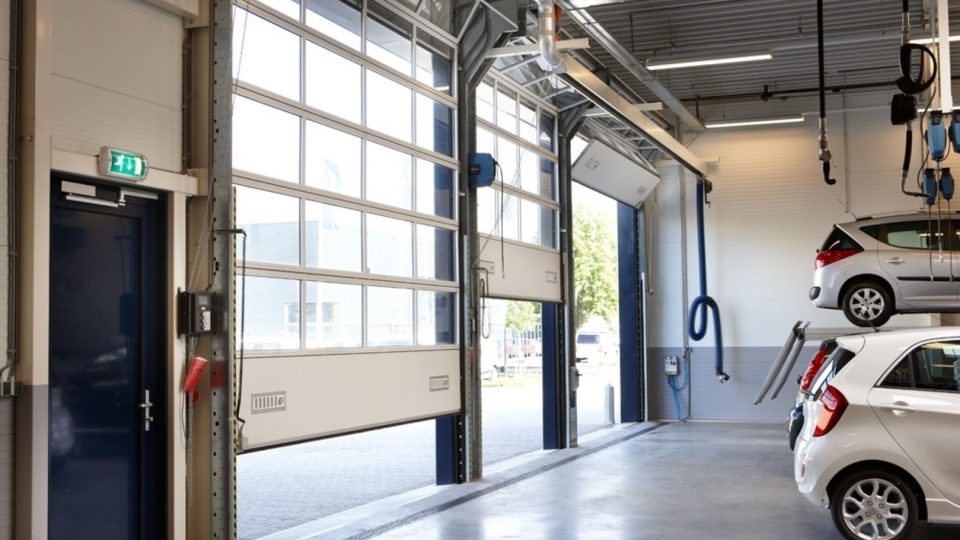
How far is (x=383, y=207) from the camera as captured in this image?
→ 8.62 meters

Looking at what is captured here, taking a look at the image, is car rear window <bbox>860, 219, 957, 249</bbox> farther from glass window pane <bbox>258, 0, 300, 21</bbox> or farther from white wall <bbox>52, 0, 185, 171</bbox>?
white wall <bbox>52, 0, 185, 171</bbox>

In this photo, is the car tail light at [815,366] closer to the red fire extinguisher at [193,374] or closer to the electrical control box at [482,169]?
the electrical control box at [482,169]

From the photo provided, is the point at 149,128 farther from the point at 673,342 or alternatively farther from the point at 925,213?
the point at 673,342

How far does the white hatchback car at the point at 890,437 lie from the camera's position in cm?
618

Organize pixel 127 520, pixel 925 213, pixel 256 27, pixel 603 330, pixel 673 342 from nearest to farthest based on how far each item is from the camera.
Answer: pixel 127 520
pixel 256 27
pixel 925 213
pixel 673 342
pixel 603 330

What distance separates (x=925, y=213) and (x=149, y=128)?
26.5 feet

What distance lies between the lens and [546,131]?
13.4 meters

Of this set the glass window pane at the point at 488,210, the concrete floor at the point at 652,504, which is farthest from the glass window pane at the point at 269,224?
the glass window pane at the point at 488,210

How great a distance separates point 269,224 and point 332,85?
1491mm

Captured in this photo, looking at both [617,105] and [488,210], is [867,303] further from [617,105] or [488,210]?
[488,210]

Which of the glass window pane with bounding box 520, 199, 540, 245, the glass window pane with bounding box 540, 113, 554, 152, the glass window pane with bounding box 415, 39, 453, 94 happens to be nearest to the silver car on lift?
the glass window pane with bounding box 520, 199, 540, 245

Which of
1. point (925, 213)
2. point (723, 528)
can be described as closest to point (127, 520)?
point (723, 528)

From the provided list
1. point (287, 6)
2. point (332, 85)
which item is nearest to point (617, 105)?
point (332, 85)

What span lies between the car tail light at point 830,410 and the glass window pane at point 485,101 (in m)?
5.80
